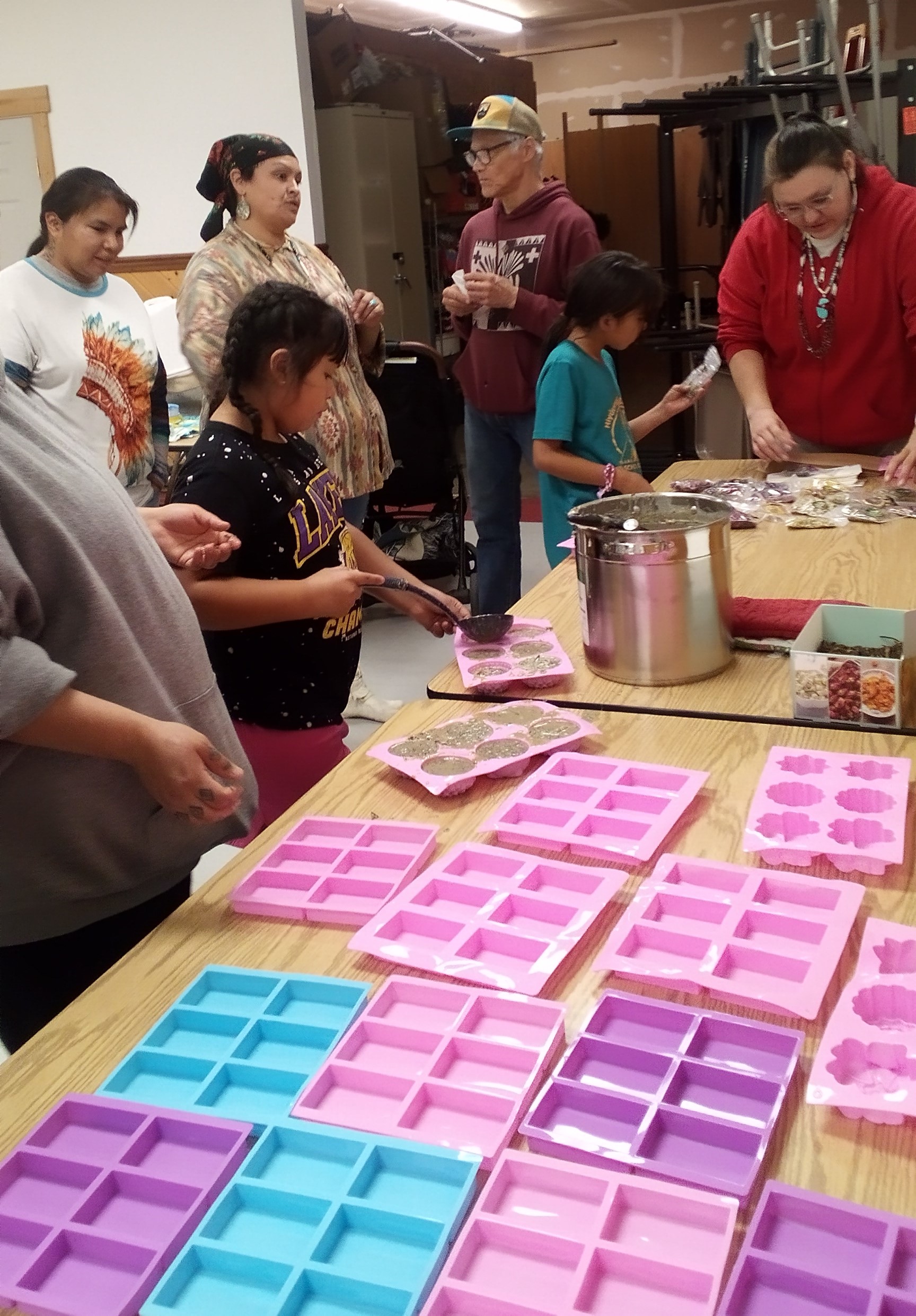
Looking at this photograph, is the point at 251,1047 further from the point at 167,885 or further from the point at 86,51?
the point at 86,51

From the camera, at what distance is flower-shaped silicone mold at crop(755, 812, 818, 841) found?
1.06 metres

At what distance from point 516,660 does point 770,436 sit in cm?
107

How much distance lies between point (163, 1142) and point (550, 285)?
2.61m

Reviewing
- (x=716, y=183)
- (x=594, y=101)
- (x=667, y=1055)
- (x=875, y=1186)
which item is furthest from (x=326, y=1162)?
(x=594, y=101)

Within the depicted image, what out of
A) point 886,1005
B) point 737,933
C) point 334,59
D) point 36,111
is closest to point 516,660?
point 737,933

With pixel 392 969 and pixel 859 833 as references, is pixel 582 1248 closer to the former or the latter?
pixel 392 969

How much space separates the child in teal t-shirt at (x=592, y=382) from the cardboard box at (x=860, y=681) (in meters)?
0.95

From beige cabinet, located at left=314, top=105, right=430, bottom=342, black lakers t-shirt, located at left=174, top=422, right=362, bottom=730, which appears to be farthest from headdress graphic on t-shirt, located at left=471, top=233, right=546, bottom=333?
beige cabinet, located at left=314, top=105, right=430, bottom=342

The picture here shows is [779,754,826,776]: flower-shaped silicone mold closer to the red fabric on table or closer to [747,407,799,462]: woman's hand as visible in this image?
the red fabric on table

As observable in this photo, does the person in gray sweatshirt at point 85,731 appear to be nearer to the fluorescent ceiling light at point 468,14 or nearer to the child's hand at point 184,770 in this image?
the child's hand at point 184,770

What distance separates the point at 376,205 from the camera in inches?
244

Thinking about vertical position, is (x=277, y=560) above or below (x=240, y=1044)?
above

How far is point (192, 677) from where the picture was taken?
117 cm

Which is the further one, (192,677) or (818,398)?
(818,398)
